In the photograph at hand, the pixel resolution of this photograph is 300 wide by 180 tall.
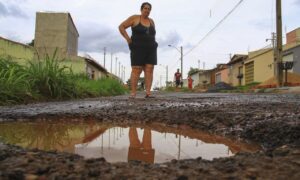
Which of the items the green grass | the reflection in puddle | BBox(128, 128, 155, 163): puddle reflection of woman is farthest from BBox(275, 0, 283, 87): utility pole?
BBox(128, 128, 155, 163): puddle reflection of woman

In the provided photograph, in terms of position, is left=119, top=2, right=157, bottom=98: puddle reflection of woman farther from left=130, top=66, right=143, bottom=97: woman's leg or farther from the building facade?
the building facade

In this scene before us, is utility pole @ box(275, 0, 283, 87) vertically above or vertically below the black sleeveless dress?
above

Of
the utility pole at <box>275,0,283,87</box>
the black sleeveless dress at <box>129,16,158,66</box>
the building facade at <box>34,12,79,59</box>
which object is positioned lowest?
the black sleeveless dress at <box>129,16,158,66</box>

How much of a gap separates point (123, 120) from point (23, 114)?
93 centimetres

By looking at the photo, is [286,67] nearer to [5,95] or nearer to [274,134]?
[5,95]

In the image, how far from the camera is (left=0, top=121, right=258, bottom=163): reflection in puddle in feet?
5.74

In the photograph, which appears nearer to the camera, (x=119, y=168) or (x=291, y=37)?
(x=119, y=168)

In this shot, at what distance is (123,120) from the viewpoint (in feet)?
10.6

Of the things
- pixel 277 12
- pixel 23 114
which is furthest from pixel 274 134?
pixel 277 12

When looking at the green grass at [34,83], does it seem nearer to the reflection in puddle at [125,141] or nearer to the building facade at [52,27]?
the reflection in puddle at [125,141]

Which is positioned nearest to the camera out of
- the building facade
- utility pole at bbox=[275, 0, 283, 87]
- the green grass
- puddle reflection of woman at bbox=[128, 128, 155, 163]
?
puddle reflection of woman at bbox=[128, 128, 155, 163]

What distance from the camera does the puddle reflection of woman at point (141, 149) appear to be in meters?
1.67

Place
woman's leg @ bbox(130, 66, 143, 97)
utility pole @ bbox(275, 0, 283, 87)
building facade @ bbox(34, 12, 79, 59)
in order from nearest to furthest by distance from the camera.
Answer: woman's leg @ bbox(130, 66, 143, 97) < utility pole @ bbox(275, 0, 283, 87) < building facade @ bbox(34, 12, 79, 59)

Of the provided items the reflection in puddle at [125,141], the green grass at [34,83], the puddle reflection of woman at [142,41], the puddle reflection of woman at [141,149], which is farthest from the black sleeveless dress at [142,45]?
the puddle reflection of woman at [141,149]
